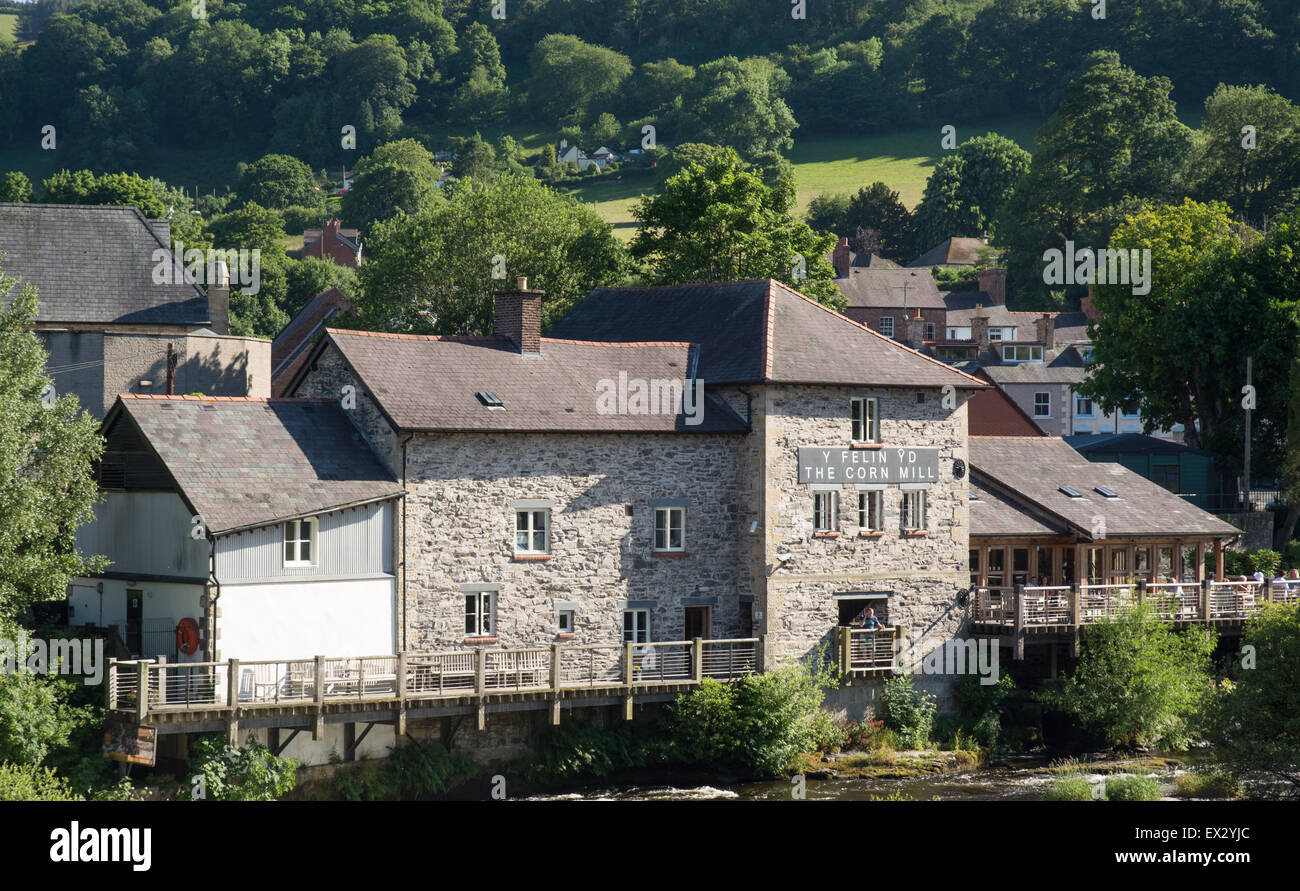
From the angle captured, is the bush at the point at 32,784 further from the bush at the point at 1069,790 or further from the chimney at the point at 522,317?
the bush at the point at 1069,790

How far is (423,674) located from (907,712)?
1143 centimetres

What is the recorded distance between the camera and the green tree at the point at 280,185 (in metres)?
138

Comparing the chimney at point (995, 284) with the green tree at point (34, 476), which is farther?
the chimney at point (995, 284)

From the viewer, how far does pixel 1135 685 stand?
37125 millimetres

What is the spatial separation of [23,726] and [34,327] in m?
16.9

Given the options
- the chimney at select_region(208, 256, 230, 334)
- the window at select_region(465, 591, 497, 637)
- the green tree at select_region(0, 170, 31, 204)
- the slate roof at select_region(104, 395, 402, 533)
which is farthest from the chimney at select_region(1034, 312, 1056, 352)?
the slate roof at select_region(104, 395, 402, 533)

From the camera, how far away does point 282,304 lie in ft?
323

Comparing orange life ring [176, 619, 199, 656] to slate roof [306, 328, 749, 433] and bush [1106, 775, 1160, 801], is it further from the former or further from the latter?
bush [1106, 775, 1160, 801]

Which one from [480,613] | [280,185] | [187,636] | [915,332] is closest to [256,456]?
[187,636]

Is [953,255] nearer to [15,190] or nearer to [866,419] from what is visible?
[15,190]

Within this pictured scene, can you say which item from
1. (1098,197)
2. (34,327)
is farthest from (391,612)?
(1098,197)

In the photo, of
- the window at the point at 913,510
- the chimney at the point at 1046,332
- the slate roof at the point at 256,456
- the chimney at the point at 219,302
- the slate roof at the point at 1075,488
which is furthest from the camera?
the chimney at the point at 1046,332

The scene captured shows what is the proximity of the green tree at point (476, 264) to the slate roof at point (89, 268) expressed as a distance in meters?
11.5

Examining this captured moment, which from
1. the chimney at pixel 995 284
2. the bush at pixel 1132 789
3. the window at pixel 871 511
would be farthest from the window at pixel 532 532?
the chimney at pixel 995 284
